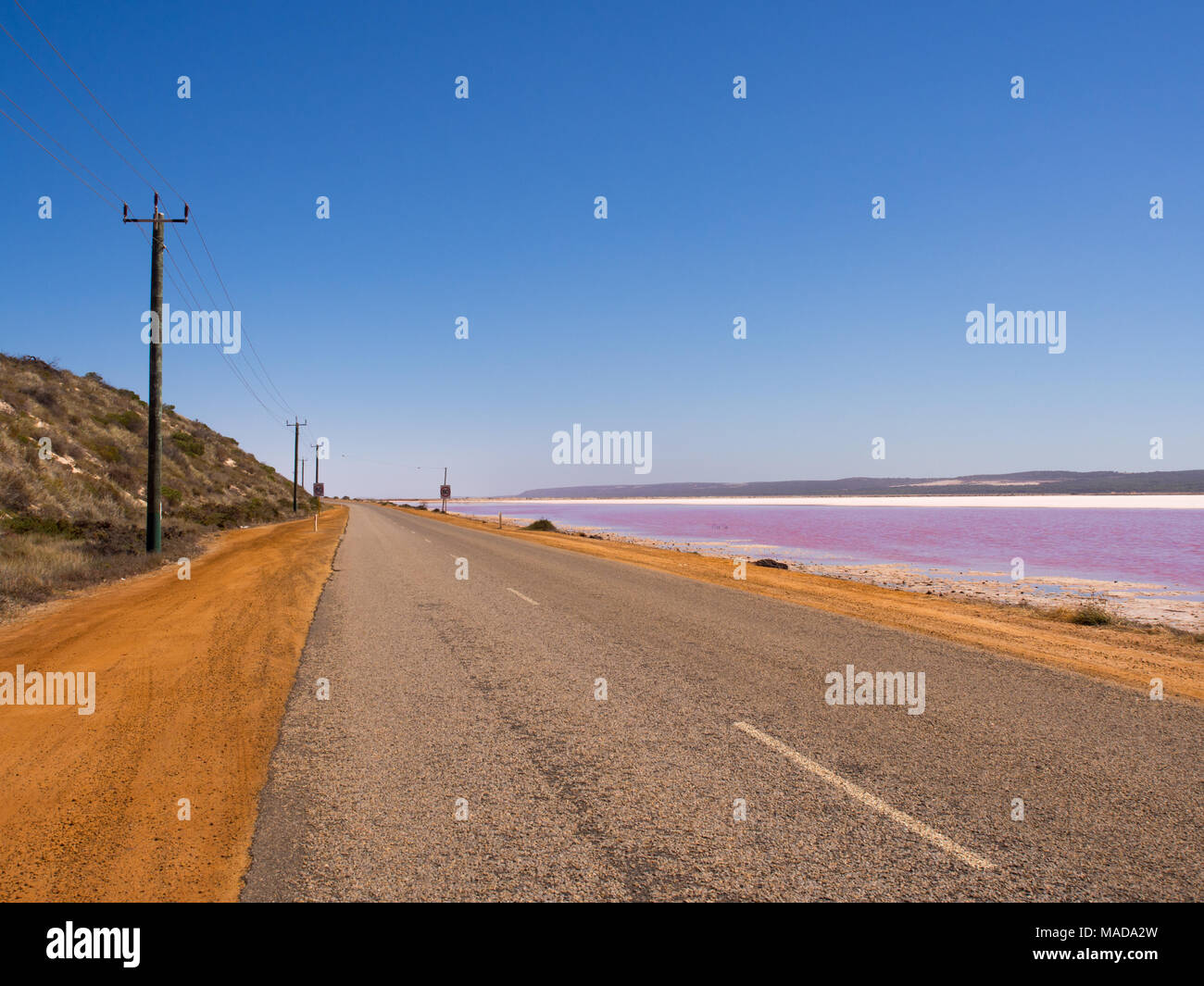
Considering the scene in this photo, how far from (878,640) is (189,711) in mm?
8373

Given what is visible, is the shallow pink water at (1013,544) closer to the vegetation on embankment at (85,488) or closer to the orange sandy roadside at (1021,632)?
the orange sandy roadside at (1021,632)

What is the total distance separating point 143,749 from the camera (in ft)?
17.0

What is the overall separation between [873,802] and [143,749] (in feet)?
17.6

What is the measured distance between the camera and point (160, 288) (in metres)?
18.3

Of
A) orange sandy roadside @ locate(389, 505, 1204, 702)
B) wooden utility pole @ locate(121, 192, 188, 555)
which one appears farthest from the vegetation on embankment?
orange sandy roadside @ locate(389, 505, 1204, 702)

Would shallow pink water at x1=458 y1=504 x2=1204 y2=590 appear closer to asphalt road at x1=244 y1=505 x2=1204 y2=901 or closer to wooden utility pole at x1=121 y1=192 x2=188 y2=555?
asphalt road at x1=244 y1=505 x2=1204 y2=901

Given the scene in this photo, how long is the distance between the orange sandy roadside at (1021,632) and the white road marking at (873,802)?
485 cm

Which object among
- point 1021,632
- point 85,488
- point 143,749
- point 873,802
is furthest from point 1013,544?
point 85,488

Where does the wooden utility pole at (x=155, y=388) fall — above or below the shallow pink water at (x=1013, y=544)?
above

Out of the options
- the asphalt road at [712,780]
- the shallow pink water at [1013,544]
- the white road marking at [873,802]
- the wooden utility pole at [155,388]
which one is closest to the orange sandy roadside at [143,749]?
the asphalt road at [712,780]

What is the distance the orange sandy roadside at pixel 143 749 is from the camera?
3.45 metres

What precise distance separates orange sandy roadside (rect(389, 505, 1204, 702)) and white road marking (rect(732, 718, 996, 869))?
4854 millimetres

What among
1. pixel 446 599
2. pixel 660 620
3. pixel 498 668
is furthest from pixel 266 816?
pixel 446 599

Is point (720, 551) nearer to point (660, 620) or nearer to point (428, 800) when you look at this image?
point (660, 620)
